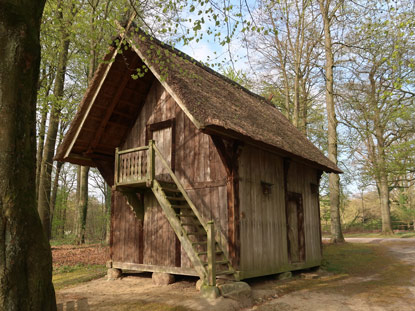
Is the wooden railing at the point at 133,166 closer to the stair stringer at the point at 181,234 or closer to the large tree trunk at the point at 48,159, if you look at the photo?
the stair stringer at the point at 181,234

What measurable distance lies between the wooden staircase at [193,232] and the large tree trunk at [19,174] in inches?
160

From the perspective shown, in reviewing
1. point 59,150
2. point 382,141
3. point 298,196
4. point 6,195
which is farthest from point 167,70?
point 382,141

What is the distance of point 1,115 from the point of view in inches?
185

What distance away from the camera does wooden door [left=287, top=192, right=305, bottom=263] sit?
12875 mm

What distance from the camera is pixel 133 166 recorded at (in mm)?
10602

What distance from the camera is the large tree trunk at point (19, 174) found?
178 inches

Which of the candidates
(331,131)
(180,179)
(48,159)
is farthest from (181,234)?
(331,131)

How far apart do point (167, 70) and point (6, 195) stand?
6052mm

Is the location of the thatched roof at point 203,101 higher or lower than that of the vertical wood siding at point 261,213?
higher

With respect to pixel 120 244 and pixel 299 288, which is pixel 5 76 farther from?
pixel 299 288

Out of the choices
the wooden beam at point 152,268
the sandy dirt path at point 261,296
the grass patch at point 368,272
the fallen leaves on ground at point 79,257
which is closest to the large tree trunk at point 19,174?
the sandy dirt path at point 261,296

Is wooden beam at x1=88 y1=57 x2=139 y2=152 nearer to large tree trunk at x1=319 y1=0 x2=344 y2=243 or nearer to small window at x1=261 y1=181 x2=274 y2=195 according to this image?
small window at x1=261 y1=181 x2=274 y2=195

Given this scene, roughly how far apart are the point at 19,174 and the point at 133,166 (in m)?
5.86

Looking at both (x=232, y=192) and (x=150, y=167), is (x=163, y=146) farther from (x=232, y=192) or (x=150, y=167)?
(x=232, y=192)
